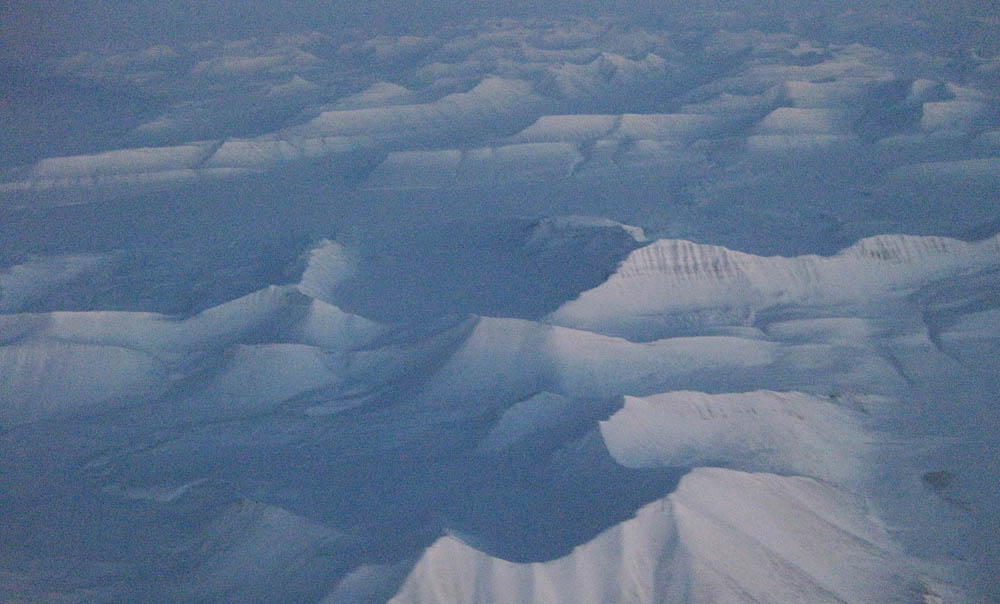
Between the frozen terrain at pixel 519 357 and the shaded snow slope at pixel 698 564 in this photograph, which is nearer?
the shaded snow slope at pixel 698 564

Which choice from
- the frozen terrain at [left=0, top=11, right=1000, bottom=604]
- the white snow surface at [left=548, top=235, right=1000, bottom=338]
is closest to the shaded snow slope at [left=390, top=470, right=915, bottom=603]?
the frozen terrain at [left=0, top=11, right=1000, bottom=604]

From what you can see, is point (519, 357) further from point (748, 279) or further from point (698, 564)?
point (698, 564)

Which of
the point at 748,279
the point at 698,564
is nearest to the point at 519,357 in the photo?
the point at 748,279

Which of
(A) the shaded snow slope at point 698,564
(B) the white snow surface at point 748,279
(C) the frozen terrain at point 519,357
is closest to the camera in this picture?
(A) the shaded snow slope at point 698,564

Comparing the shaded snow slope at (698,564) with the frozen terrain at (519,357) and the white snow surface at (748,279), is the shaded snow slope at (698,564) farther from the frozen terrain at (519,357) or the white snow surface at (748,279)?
the white snow surface at (748,279)

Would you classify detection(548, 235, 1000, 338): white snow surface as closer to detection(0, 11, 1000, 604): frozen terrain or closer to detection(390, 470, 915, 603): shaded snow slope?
detection(0, 11, 1000, 604): frozen terrain

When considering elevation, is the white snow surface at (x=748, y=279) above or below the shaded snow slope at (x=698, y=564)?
below

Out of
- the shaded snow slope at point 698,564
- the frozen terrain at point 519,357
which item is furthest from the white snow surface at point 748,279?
the shaded snow slope at point 698,564

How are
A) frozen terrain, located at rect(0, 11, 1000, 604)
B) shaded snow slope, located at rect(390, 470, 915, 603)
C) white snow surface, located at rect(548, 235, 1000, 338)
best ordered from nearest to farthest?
shaded snow slope, located at rect(390, 470, 915, 603) < frozen terrain, located at rect(0, 11, 1000, 604) < white snow surface, located at rect(548, 235, 1000, 338)

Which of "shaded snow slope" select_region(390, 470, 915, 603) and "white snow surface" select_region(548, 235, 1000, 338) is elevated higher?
"shaded snow slope" select_region(390, 470, 915, 603)
